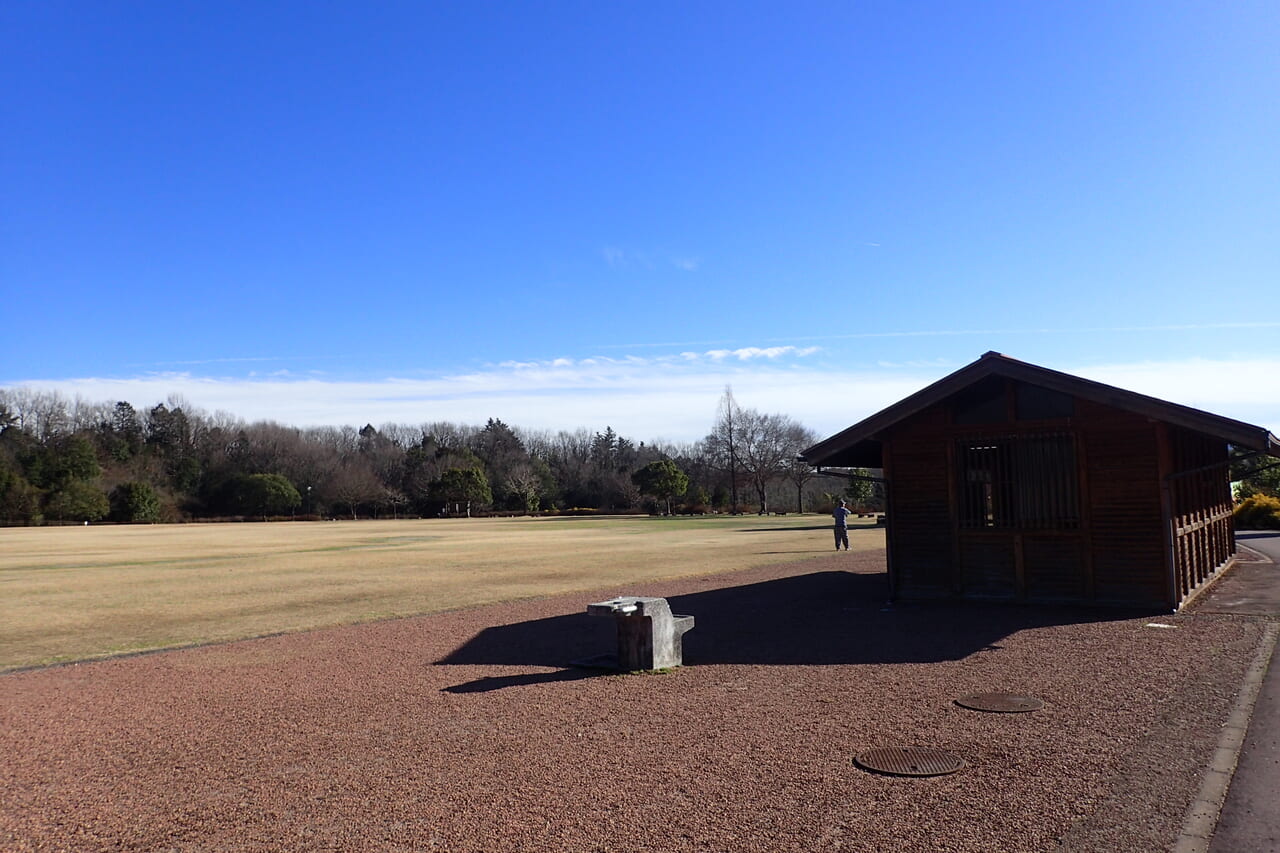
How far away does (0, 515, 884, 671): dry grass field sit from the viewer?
46.9ft

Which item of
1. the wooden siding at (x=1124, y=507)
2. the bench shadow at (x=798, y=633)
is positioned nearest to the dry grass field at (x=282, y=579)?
the bench shadow at (x=798, y=633)

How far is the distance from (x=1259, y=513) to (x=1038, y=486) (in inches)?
1239

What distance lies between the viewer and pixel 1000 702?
7.87 meters

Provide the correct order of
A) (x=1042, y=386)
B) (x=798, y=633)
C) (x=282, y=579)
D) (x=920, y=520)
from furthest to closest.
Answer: (x=282, y=579) → (x=920, y=520) → (x=1042, y=386) → (x=798, y=633)

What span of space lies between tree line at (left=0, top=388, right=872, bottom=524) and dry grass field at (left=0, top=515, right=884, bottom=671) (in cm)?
4160

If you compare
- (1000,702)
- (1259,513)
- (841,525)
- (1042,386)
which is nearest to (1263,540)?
(1259,513)

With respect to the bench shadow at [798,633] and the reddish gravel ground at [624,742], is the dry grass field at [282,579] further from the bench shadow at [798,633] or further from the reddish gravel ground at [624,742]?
the bench shadow at [798,633]

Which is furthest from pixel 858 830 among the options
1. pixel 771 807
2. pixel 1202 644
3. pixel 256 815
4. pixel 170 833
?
pixel 1202 644

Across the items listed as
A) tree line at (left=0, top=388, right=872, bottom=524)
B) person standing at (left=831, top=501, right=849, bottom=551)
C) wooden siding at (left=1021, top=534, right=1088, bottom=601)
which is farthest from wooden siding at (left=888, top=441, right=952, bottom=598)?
tree line at (left=0, top=388, right=872, bottom=524)

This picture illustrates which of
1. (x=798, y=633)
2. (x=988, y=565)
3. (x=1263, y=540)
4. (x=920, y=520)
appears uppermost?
(x=920, y=520)

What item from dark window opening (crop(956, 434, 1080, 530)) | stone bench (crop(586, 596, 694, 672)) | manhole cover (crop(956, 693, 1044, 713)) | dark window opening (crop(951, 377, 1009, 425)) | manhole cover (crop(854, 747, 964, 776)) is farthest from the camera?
dark window opening (crop(951, 377, 1009, 425))

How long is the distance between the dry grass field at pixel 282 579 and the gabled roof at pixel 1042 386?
23.0ft

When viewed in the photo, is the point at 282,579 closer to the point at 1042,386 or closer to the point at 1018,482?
the point at 1018,482

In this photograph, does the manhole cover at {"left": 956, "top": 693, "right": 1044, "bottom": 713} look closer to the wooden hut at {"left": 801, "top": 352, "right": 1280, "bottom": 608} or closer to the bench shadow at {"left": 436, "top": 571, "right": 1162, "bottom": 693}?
the bench shadow at {"left": 436, "top": 571, "right": 1162, "bottom": 693}
